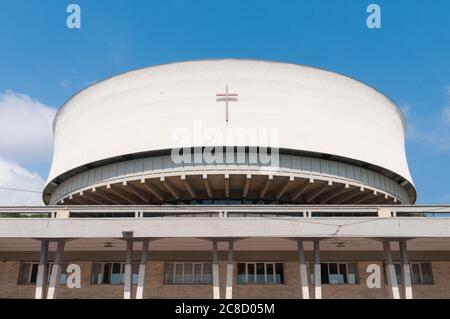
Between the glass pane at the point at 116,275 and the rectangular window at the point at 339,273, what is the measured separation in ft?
29.6

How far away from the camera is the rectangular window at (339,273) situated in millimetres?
21062

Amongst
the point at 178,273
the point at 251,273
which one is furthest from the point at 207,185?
the point at 251,273

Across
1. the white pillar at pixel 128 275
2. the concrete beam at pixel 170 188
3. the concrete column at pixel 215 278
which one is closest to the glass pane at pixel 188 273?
the white pillar at pixel 128 275

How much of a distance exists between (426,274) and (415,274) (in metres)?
0.50

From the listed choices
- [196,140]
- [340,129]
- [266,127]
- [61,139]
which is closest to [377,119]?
[340,129]

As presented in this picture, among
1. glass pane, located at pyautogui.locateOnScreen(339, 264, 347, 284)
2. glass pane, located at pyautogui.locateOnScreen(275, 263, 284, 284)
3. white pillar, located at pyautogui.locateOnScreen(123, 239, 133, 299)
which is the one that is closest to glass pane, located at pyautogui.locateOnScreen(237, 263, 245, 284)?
glass pane, located at pyautogui.locateOnScreen(275, 263, 284, 284)

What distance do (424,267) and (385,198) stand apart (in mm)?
6375

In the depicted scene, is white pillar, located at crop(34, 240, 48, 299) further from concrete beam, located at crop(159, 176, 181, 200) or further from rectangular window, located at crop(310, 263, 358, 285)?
rectangular window, located at crop(310, 263, 358, 285)

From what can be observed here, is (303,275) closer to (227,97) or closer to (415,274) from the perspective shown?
(415,274)

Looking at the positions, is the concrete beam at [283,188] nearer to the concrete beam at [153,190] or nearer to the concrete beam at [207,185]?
the concrete beam at [207,185]

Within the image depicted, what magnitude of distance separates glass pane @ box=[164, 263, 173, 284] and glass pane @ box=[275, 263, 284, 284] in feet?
16.1

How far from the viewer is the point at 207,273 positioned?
21.0 meters

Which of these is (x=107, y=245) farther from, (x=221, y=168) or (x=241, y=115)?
(x=241, y=115)

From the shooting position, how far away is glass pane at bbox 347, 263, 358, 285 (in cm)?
2102
